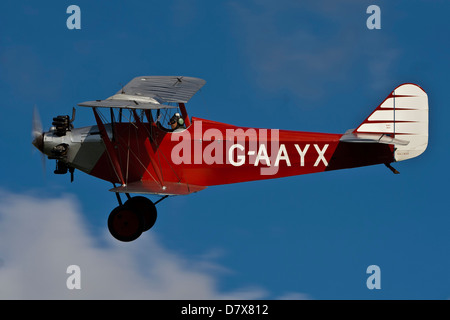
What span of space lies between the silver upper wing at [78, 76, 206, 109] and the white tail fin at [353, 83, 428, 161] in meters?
3.76

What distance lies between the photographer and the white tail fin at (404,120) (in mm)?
17016

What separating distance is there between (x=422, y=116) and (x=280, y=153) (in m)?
3.00

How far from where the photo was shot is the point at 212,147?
17016mm

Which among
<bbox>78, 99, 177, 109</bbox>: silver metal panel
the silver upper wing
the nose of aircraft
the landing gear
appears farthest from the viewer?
the nose of aircraft

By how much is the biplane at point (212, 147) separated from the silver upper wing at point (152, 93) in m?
0.11

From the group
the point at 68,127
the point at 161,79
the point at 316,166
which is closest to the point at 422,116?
the point at 316,166

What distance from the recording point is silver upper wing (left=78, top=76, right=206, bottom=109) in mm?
15742

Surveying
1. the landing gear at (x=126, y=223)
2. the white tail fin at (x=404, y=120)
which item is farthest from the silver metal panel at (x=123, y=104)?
the white tail fin at (x=404, y=120)

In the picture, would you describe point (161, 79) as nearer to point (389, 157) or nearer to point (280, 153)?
point (280, 153)

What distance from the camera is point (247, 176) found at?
56.5 ft

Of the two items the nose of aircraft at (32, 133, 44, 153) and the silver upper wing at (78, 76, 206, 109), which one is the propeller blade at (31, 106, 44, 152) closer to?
the nose of aircraft at (32, 133, 44, 153)

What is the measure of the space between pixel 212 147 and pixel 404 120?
397 centimetres

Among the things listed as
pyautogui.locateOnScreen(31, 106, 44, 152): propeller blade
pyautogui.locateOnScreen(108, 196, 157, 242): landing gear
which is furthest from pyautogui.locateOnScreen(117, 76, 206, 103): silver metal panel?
pyautogui.locateOnScreen(108, 196, 157, 242): landing gear

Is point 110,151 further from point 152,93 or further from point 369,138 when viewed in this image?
point 369,138
